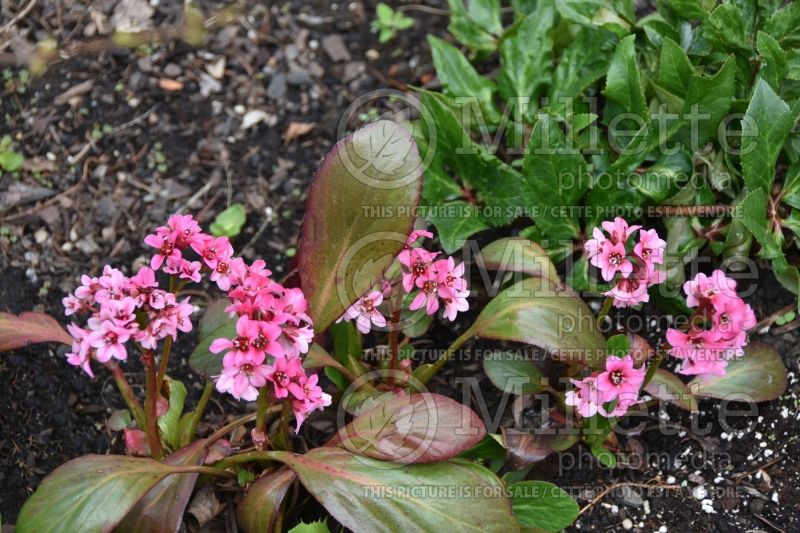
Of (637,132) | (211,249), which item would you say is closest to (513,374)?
(637,132)

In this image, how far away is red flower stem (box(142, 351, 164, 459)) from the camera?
2.31m

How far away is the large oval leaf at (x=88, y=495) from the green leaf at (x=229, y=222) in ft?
4.02

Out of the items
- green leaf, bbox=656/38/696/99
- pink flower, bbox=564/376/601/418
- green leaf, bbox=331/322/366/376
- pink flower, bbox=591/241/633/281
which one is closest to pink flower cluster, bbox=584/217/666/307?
pink flower, bbox=591/241/633/281

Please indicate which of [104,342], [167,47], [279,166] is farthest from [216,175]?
[104,342]

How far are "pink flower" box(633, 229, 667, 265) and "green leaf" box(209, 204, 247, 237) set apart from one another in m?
1.63

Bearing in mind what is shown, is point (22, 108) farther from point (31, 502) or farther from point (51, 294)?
point (31, 502)

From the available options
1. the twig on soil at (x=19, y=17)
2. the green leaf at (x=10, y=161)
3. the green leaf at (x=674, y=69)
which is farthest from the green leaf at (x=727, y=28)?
the twig on soil at (x=19, y=17)

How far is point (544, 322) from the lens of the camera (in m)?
2.49

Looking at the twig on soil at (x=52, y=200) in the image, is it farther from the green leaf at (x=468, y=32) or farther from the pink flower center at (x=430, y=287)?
the pink flower center at (x=430, y=287)

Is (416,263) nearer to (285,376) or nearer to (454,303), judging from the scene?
(454,303)

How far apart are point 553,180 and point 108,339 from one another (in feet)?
4.96

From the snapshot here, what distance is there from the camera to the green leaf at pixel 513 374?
9.02 ft

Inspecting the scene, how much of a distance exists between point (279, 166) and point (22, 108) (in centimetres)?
112

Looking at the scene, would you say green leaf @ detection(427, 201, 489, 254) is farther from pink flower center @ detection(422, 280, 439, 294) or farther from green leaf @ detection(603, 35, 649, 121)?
green leaf @ detection(603, 35, 649, 121)
